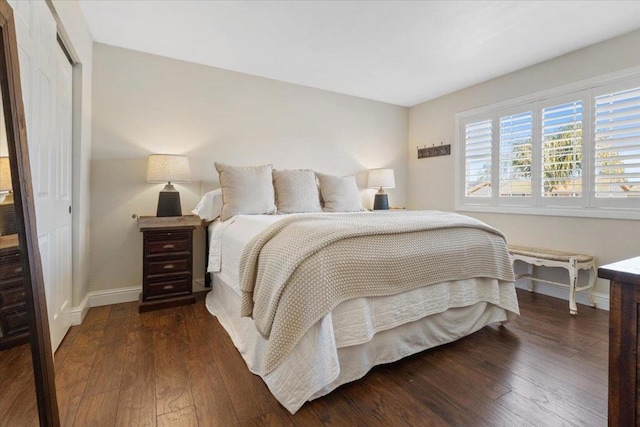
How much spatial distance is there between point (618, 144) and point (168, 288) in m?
4.10

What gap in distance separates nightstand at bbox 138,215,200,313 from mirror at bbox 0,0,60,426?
153cm

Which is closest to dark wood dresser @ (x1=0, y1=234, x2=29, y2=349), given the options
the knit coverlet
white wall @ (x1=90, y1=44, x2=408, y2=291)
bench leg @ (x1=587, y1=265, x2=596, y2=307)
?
the knit coverlet

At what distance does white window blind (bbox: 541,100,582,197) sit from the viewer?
289cm

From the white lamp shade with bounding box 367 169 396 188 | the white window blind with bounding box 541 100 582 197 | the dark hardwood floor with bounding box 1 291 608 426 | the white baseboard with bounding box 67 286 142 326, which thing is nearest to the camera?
the dark hardwood floor with bounding box 1 291 608 426

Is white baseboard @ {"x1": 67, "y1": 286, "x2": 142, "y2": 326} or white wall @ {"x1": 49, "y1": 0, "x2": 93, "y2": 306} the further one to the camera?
white baseboard @ {"x1": 67, "y1": 286, "x2": 142, "y2": 326}

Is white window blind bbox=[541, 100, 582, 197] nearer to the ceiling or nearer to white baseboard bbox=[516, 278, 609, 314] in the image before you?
the ceiling

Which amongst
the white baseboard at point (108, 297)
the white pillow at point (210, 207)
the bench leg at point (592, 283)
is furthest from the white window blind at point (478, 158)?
the white baseboard at point (108, 297)

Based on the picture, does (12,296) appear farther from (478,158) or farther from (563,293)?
(478,158)

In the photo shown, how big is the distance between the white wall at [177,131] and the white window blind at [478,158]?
160 cm

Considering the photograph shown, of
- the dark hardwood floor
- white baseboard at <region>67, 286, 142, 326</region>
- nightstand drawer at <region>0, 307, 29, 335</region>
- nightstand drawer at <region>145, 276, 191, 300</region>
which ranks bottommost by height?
the dark hardwood floor

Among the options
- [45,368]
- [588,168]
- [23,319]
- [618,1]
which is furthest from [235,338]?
[618,1]

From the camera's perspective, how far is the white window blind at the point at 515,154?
129 inches

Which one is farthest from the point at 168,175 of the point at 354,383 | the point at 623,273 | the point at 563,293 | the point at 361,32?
the point at 563,293

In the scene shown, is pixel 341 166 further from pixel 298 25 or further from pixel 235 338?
pixel 235 338
